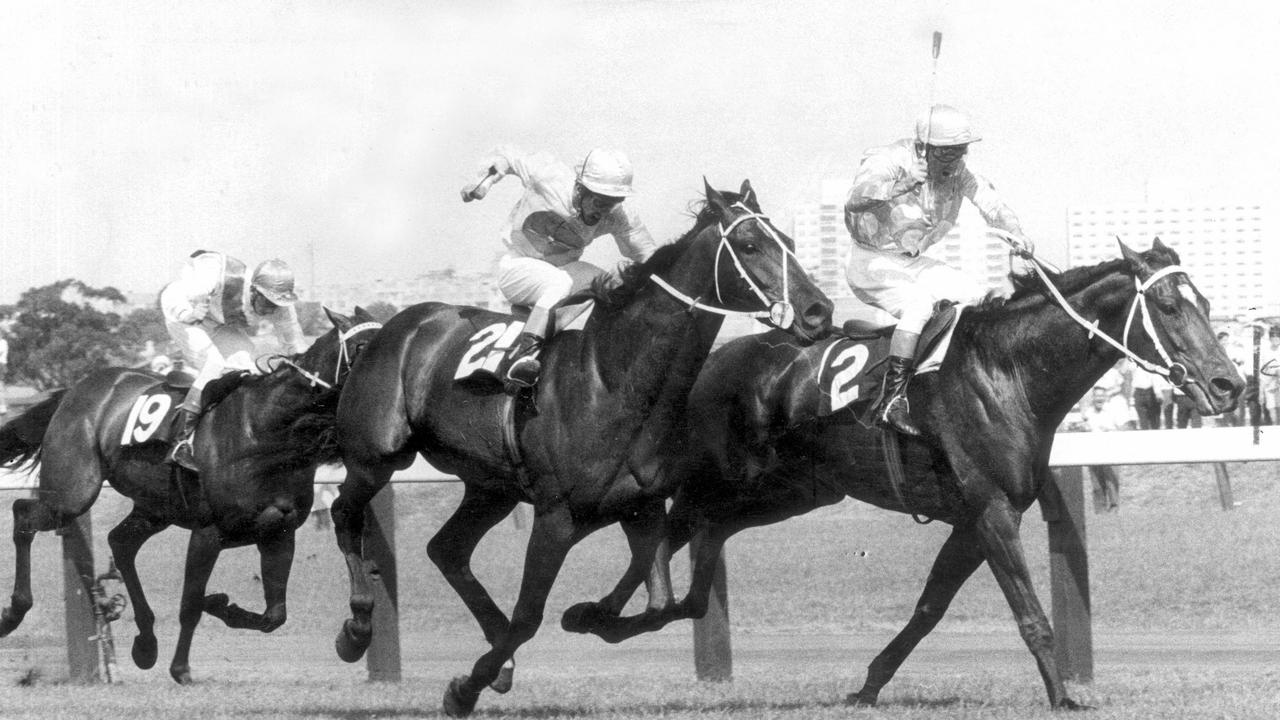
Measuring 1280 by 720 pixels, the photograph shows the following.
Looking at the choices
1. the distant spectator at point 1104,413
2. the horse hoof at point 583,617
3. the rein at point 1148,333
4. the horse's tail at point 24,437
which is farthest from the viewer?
the distant spectator at point 1104,413

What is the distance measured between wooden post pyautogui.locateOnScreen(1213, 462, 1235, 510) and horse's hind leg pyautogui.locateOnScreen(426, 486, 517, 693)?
407 cm

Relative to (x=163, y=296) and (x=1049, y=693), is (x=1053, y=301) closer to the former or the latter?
(x=1049, y=693)

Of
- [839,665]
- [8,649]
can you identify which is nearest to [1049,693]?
[839,665]

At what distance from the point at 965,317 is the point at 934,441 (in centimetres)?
59

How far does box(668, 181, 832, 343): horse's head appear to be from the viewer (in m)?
6.78

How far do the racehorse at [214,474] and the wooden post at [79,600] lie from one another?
122 millimetres

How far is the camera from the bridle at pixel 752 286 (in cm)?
679

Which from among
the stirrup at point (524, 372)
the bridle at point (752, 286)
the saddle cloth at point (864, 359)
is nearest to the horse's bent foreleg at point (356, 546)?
the stirrup at point (524, 372)

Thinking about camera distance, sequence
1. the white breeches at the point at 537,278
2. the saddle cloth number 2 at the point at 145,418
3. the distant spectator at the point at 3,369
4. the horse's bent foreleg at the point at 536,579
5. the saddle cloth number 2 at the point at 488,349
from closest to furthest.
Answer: the horse's bent foreleg at the point at 536,579
the saddle cloth number 2 at the point at 488,349
the white breeches at the point at 537,278
the saddle cloth number 2 at the point at 145,418
the distant spectator at the point at 3,369

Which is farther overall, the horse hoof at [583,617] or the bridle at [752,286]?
the horse hoof at [583,617]

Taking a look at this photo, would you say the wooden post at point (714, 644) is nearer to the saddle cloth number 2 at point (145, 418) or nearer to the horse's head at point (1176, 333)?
the horse's head at point (1176, 333)

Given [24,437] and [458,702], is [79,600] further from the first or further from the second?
[458,702]

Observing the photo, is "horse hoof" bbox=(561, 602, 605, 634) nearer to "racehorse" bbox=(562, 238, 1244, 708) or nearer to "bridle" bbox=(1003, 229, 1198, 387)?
"racehorse" bbox=(562, 238, 1244, 708)

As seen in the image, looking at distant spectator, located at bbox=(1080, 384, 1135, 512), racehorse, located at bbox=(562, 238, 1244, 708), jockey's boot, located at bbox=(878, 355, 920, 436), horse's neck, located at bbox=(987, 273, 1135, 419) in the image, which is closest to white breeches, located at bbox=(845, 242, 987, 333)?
racehorse, located at bbox=(562, 238, 1244, 708)
